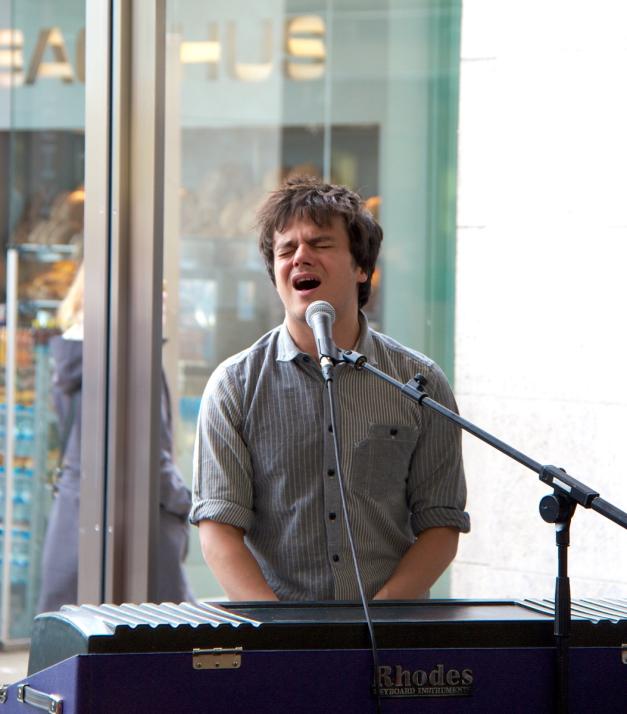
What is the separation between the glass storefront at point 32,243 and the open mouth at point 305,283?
2653mm

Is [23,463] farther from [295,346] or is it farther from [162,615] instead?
[162,615]

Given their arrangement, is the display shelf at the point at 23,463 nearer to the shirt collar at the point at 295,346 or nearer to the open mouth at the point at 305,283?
the shirt collar at the point at 295,346

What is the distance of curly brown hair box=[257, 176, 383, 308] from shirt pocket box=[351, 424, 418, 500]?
1.10ft

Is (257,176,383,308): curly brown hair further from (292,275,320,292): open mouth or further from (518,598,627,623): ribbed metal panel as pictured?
(518,598,627,623): ribbed metal panel

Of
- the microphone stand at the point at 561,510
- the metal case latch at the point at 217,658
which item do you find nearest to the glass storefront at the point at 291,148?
the microphone stand at the point at 561,510

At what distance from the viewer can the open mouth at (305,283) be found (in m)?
2.26

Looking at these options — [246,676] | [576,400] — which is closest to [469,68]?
[576,400]

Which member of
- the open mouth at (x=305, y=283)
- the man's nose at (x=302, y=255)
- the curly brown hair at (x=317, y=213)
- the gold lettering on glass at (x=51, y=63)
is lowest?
the open mouth at (x=305, y=283)

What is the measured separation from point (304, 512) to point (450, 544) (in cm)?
31

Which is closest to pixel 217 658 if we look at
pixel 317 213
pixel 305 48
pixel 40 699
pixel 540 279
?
pixel 40 699

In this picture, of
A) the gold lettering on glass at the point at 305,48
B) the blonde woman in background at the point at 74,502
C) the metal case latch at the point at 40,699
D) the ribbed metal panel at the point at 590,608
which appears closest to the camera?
the metal case latch at the point at 40,699

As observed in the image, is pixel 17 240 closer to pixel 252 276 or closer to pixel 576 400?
pixel 252 276

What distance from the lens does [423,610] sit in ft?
5.95

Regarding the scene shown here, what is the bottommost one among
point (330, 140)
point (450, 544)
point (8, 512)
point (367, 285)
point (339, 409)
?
point (8, 512)
